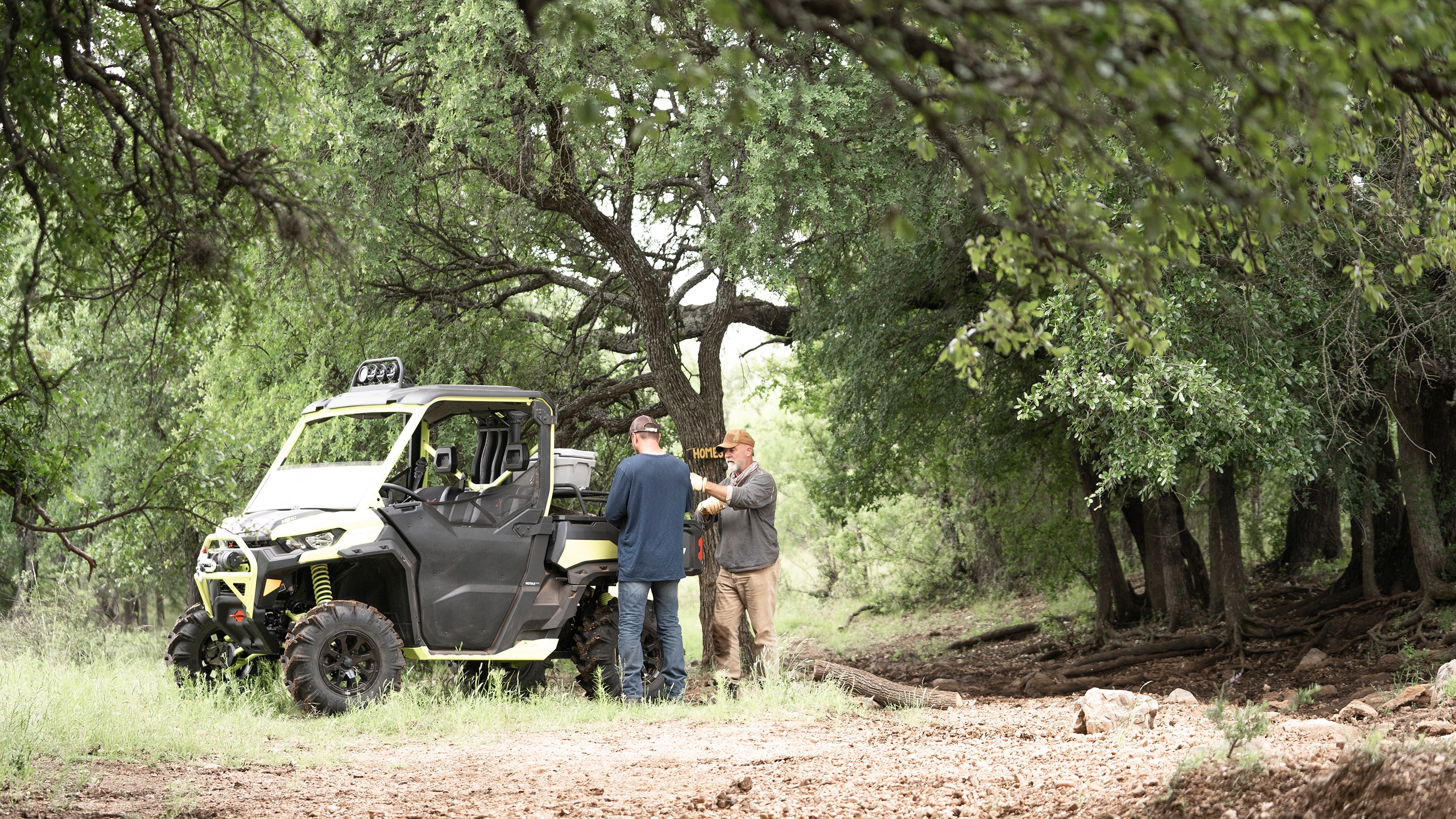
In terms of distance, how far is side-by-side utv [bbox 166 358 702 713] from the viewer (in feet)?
26.0

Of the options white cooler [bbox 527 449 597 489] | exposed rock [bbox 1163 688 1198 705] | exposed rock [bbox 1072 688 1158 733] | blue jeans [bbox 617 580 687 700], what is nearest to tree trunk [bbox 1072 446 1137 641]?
exposed rock [bbox 1163 688 1198 705]

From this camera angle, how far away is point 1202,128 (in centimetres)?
261

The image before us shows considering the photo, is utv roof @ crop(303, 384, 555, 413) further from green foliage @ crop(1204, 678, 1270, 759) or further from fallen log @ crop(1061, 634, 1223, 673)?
fallen log @ crop(1061, 634, 1223, 673)

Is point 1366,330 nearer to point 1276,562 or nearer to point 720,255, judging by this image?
point 720,255

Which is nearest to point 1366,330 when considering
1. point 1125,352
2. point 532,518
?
point 1125,352

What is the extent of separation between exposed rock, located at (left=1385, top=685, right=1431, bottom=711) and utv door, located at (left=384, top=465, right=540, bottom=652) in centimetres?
588

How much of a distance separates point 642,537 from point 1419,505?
8377mm

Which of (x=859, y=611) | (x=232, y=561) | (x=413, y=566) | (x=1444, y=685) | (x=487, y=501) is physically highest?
(x=487, y=501)

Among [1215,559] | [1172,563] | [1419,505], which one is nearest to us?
[1419,505]

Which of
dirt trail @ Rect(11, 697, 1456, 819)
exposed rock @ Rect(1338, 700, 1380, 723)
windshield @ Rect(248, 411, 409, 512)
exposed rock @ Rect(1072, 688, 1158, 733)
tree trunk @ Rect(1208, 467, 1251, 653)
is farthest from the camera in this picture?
tree trunk @ Rect(1208, 467, 1251, 653)

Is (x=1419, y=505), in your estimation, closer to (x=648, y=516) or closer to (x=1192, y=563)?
(x=1192, y=563)

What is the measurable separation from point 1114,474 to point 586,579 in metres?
4.40

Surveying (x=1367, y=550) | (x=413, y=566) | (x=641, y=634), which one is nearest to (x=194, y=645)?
(x=413, y=566)

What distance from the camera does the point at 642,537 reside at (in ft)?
27.7
